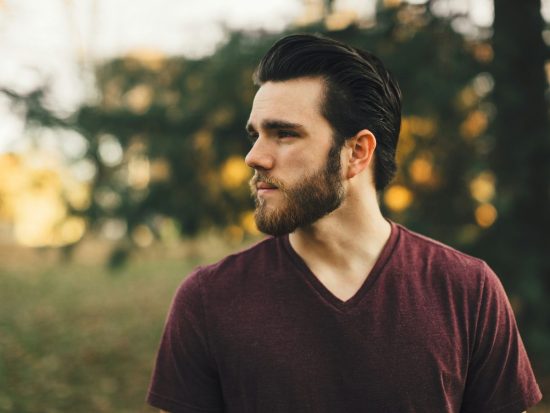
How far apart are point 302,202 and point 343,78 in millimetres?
469

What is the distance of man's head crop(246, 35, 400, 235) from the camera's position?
1948mm

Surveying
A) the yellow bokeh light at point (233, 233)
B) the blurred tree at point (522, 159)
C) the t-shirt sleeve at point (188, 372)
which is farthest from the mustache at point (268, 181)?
the yellow bokeh light at point (233, 233)

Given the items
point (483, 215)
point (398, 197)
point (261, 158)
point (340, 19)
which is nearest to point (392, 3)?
point (340, 19)

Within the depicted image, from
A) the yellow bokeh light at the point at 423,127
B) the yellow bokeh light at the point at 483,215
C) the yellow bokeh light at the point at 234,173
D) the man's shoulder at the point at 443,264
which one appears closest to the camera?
the man's shoulder at the point at 443,264

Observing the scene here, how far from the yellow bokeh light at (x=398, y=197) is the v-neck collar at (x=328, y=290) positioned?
3.81 meters

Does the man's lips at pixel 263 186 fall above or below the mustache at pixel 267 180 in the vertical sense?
below

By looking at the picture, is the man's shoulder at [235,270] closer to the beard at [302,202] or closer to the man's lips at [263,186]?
the beard at [302,202]

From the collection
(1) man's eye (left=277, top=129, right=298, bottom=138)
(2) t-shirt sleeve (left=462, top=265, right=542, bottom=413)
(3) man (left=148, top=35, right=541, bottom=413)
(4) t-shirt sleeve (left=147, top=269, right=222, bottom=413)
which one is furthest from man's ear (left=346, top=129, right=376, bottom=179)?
(4) t-shirt sleeve (left=147, top=269, right=222, bottom=413)

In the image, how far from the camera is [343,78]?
2066 millimetres

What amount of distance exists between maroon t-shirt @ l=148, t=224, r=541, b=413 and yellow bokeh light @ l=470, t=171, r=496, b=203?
11.4 feet

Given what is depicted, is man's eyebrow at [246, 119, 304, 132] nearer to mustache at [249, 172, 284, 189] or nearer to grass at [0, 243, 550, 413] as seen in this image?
mustache at [249, 172, 284, 189]

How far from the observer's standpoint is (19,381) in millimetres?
6734

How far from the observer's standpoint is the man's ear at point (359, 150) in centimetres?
207

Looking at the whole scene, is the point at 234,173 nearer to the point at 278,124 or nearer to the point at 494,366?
the point at 278,124
